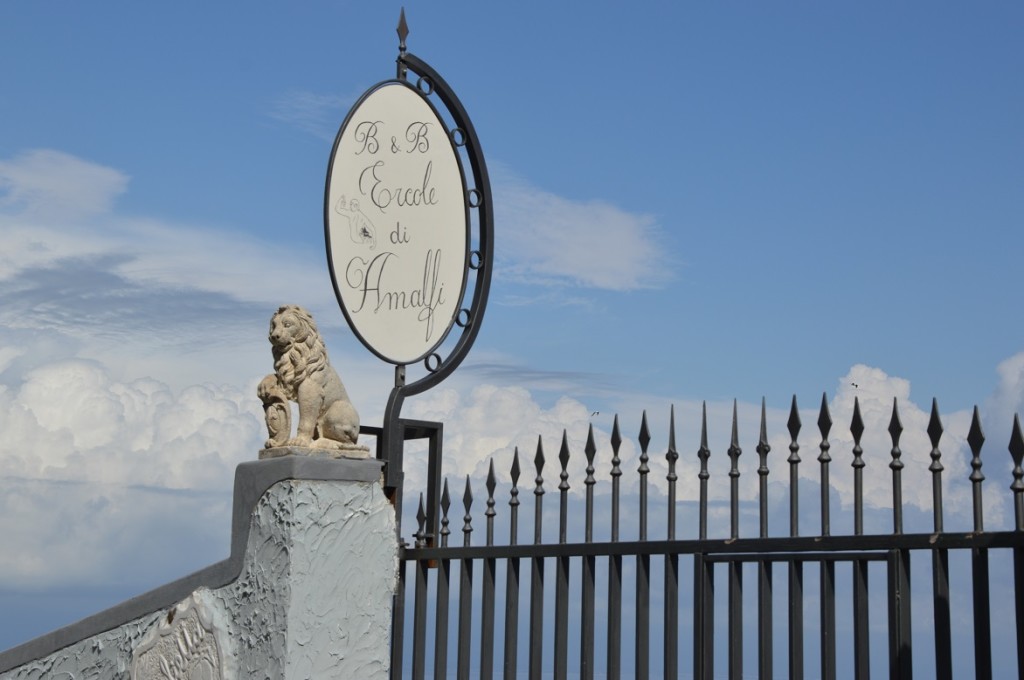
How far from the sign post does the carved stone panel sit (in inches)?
46.6

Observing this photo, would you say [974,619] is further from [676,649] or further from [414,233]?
[414,233]

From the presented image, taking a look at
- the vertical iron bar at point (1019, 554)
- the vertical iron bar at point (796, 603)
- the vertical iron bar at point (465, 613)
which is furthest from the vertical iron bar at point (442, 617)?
the vertical iron bar at point (1019, 554)

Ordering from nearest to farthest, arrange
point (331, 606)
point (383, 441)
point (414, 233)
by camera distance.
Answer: point (331, 606) → point (383, 441) → point (414, 233)

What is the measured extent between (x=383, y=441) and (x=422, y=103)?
2.01 meters

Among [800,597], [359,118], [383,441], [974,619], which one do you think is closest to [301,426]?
[383,441]

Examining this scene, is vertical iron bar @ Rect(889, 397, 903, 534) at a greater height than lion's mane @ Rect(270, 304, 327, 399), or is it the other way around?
lion's mane @ Rect(270, 304, 327, 399)

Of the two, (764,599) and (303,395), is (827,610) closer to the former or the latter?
(764,599)

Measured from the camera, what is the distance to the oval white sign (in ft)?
21.4

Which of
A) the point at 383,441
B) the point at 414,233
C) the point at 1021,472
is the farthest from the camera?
the point at 414,233

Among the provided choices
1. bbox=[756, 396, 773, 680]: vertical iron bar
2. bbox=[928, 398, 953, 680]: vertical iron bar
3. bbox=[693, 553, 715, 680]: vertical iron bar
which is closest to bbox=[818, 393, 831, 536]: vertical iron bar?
bbox=[756, 396, 773, 680]: vertical iron bar

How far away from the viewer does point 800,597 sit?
4.91 metres

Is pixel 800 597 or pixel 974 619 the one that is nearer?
pixel 974 619

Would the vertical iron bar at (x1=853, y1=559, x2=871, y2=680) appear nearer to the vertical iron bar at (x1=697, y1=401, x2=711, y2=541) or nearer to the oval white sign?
the vertical iron bar at (x1=697, y1=401, x2=711, y2=541)

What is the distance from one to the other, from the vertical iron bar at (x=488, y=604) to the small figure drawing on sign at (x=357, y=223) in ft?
5.00
